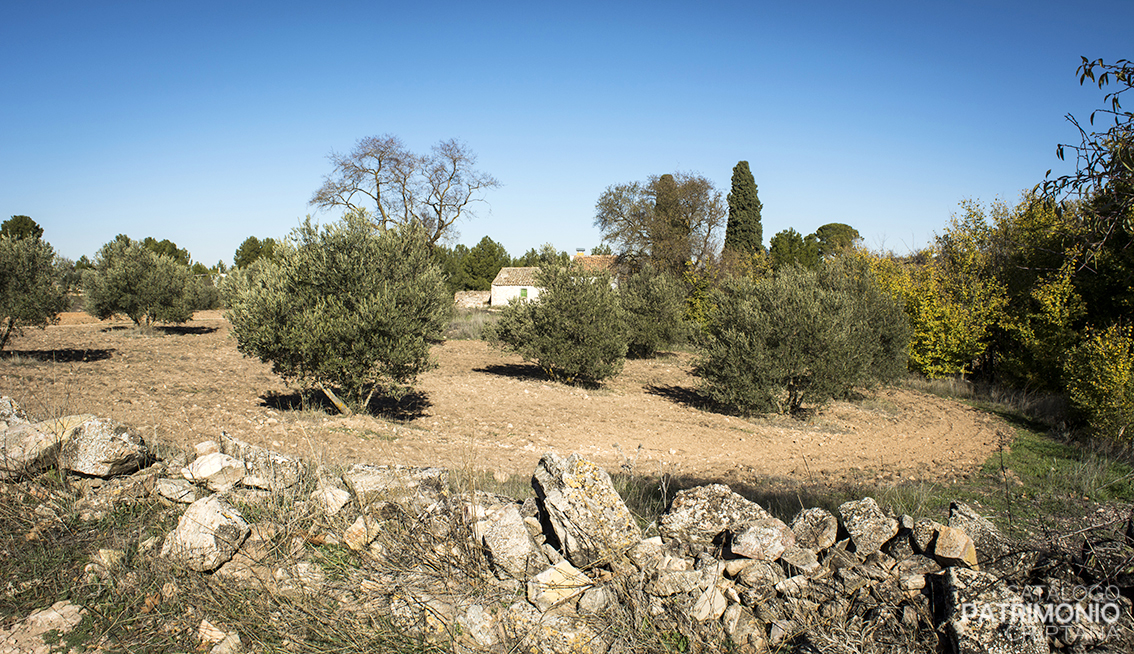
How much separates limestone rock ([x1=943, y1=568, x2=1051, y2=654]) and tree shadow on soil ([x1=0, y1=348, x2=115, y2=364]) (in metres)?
18.4

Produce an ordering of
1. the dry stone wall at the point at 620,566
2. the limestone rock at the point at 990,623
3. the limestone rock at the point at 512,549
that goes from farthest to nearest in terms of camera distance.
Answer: the limestone rock at the point at 512,549 < the dry stone wall at the point at 620,566 < the limestone rock at the point at 990,623

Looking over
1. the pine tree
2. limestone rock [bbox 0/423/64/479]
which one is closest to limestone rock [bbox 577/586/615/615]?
limestone rock [bbox 0/423/64/479]

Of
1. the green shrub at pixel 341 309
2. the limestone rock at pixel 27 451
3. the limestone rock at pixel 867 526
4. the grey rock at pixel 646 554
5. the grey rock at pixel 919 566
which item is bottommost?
the grey rock at pixel 646 554

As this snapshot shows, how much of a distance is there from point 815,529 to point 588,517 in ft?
4.06

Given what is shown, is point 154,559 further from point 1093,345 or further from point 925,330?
point 925,330

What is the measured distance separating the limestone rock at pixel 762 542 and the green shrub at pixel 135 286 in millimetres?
25782

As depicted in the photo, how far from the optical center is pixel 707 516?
124 inches

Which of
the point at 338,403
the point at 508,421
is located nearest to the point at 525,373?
the point at 508,421

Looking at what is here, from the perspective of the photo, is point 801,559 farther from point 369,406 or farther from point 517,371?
point 517,371

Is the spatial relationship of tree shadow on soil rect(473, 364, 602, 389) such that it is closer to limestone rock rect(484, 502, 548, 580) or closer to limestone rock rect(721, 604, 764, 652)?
limestone rock rect(484, 502, 548, 580)

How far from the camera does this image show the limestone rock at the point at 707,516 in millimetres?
3115

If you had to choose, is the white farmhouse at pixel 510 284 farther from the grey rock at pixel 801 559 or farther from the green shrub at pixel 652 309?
the grey rock at pixel 801 559

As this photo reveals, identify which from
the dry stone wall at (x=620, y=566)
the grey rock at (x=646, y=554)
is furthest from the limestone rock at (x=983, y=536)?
the grey rock at (x=646, y=554)

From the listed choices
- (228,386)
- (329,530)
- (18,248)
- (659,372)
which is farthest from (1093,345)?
(18,248)
